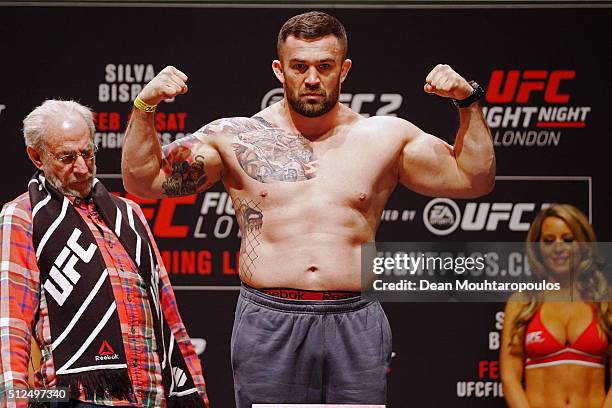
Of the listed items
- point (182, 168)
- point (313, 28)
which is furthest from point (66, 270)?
point (313, 28)

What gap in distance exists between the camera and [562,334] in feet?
11.9

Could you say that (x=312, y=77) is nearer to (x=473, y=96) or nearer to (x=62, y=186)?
(x=473, y=96)

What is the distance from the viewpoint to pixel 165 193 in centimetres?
290

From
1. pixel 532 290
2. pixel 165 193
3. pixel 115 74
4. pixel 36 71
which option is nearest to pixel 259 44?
pixel 115 74

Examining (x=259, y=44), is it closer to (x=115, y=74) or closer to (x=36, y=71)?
(x=115, y=74)

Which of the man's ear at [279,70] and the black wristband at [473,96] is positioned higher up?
the man's ear at [279,70]

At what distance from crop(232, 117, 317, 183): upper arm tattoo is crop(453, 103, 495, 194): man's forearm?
0.40 m

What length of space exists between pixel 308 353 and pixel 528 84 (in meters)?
1.47

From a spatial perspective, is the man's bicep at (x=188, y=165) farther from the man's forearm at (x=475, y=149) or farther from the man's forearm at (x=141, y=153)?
the man's forearm at (x=475, y=149)

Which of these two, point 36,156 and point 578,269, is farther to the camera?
point 578,269

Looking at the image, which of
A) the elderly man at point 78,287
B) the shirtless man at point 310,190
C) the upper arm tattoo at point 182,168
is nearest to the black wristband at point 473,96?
the shirtless man at point 310,190

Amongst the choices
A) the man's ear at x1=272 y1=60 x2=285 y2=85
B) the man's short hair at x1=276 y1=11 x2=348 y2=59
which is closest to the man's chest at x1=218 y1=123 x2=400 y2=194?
the man's ear at x1=272 y1=60 x2=285 y2=85

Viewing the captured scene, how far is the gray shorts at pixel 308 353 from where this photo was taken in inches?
110

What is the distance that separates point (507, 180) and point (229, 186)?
4.10ft
